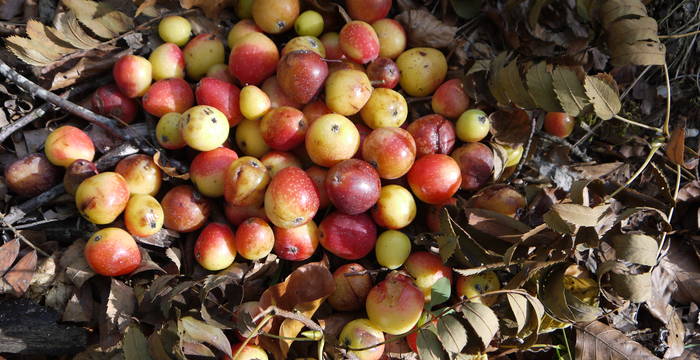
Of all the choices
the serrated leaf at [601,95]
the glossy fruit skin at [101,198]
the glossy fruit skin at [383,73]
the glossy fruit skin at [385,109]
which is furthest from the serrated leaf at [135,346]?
the serrated leaf at [601,95]

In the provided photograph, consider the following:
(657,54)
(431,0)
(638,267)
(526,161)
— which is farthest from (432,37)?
(638,267)

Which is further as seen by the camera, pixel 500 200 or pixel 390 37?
pixel 390 37

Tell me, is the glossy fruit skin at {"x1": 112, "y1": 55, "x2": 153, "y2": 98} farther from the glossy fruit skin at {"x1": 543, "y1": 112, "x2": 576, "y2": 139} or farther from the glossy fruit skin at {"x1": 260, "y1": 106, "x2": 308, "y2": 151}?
the glossy fruit skin at {"x1": 543, "y1": 112, "x2": 576, "y2": 139}

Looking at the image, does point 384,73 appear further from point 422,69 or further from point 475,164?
point 475,164

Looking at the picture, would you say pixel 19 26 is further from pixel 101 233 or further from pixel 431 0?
pixel 431 0

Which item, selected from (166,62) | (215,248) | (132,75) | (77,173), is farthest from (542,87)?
(77,173)
